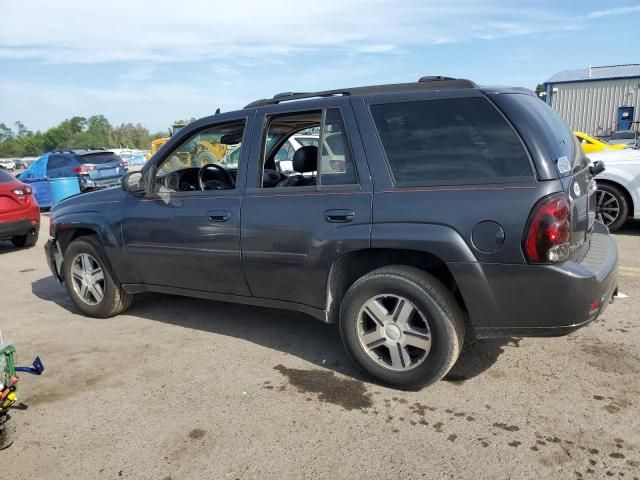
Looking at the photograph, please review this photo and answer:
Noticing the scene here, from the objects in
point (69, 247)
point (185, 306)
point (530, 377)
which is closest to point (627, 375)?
point (530, 377)

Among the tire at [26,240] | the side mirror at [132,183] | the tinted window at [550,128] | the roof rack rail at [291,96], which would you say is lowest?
the tire at [26,240]

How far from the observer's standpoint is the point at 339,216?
336cm

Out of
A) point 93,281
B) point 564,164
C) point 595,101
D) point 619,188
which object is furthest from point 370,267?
point 595,101

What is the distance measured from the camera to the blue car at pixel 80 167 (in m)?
13.7

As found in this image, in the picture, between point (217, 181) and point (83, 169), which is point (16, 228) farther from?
point (83, 169)

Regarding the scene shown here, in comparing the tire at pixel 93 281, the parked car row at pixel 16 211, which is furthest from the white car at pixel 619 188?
the parked car row at pixel 16 211

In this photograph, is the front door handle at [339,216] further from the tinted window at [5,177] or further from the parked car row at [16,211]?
the tinted window at [5,177]

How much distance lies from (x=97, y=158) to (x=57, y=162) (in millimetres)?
1000

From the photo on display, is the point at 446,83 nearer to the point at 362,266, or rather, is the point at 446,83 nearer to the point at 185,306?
the point at 362,266

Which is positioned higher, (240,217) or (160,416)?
(240,217)

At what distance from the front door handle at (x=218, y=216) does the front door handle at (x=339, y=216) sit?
0.85m

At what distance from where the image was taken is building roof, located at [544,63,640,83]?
31.8m

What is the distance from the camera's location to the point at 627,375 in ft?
11.1

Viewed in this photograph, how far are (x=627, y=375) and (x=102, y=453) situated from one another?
322 cm
